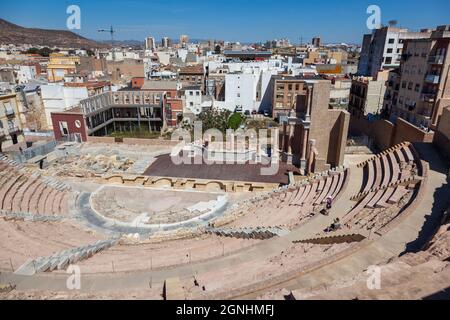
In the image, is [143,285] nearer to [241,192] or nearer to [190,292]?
[190,292]

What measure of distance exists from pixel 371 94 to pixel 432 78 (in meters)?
11.9

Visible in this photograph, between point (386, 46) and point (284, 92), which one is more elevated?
point (386, 46)

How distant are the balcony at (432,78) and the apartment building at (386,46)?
1886 cm

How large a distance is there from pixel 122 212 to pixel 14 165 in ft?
31.4

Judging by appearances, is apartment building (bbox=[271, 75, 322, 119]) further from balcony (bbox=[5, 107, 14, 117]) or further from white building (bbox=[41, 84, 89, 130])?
balcony (bbox=[5, 107, 14, 117])

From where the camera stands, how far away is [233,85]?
198 ft

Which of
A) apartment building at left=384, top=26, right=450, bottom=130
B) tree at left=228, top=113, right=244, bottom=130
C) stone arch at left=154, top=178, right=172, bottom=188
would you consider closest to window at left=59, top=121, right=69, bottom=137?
stone arch at left=154, top=178, right=172, bottom=188

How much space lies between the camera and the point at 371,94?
1855 inches

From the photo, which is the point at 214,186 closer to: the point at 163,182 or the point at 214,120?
the point at 163,182

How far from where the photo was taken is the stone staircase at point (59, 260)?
12.4m

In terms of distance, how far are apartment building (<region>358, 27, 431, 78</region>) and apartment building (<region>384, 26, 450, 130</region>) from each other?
10990mm

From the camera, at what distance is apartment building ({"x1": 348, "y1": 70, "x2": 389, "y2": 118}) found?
46.5 m

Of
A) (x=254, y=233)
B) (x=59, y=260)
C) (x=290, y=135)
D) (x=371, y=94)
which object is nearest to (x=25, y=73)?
→ (x=290, y=135)

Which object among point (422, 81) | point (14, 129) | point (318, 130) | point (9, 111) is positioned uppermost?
point (422, 81)
